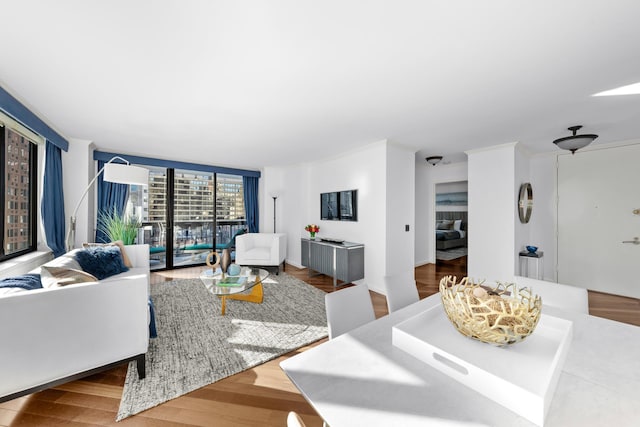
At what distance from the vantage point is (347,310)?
149cm

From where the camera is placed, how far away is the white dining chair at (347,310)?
4.59 ft

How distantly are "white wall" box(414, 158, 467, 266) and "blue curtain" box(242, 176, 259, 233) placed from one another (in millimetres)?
3748

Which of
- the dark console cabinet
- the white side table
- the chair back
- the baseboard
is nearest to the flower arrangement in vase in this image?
the dark console cabinet

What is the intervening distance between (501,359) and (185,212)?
5.59 metres

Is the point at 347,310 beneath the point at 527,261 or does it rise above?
above

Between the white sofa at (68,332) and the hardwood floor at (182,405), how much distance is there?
184 mm

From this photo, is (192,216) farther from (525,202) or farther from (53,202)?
(525,202)

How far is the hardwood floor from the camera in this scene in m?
1.49

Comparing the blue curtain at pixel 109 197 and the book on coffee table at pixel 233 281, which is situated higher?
the blue curtain at pixel 109 197

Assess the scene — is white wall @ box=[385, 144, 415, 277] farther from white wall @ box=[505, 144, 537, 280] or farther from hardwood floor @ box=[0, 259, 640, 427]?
hardwood floor @ box=[0, 259, 640, 427]

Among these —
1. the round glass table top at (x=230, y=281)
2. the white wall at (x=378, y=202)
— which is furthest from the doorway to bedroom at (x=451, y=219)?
the round glass table top at (x=230, y=281)

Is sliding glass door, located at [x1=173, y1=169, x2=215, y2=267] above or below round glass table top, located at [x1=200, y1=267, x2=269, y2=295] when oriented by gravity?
above

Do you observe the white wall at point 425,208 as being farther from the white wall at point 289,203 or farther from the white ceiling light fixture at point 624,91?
the white ceiling light fixture at point 624,91

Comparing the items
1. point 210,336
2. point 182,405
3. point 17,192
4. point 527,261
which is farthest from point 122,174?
point 527,261
